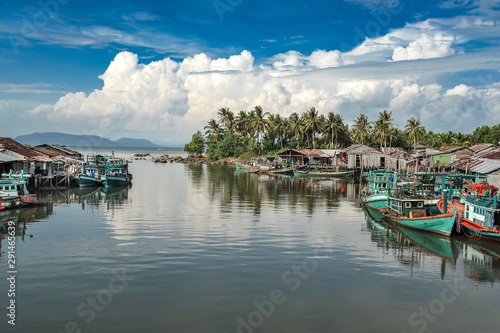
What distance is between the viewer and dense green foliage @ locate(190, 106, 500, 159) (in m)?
93.4

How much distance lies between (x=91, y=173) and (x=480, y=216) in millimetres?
45021

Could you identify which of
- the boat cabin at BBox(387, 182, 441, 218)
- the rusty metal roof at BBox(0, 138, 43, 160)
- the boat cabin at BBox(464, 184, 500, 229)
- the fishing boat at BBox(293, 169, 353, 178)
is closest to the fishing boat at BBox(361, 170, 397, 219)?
the boat cabin at BBox(387, 182, 441, 218)

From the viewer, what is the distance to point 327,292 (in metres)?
15.3

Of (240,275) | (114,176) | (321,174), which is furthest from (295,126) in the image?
(240,275)

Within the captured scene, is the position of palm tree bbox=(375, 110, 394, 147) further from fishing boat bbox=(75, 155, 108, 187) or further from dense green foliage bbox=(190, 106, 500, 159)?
fishing boat bbox=(75, 155, 108, 187)

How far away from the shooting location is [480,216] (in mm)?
24094

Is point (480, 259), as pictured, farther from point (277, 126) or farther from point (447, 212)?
point (277, 126)

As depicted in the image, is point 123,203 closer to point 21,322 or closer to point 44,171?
point 44,171

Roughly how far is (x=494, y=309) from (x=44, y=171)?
50.8 m

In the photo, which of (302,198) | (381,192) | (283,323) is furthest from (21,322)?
(302,198)

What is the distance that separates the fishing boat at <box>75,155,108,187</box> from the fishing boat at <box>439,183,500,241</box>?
41620mm

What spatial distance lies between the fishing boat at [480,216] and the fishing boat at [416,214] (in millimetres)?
1181

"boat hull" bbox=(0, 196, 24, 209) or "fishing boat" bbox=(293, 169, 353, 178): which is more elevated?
"fishing boat" bbox=(293, 169, 353, 178)

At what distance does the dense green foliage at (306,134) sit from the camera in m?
93.4
